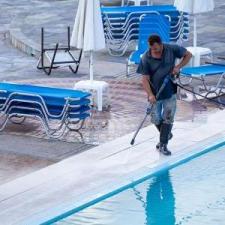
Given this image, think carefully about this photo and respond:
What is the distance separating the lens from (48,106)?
1205cm

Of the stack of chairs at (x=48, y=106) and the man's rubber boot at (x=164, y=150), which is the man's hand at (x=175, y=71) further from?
the stack of chairs at (x=48, y=106)

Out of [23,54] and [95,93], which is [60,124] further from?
[23,54]

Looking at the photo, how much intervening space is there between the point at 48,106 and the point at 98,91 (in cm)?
166

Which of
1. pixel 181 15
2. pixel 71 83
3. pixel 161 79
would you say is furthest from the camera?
pixel 181 15

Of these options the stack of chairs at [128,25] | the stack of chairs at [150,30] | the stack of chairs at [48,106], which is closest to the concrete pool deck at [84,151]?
A: the stack of chairs at [48,106]

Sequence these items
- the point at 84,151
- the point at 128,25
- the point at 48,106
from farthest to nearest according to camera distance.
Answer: the point at 128,25, the point at 48,106, the point at 84,151

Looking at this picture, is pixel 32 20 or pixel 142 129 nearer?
pixel 142 129

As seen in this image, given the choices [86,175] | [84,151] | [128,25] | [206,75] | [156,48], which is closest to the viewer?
[86,175]

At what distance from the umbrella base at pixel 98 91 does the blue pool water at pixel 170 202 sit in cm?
290

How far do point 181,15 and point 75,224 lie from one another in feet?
32.7

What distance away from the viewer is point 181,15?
59.5 ft

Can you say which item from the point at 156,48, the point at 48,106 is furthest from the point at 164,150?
the point at 48,106

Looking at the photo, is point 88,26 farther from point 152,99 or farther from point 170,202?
point 170,202

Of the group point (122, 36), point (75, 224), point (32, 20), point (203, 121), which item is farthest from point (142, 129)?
point (32, 20)
